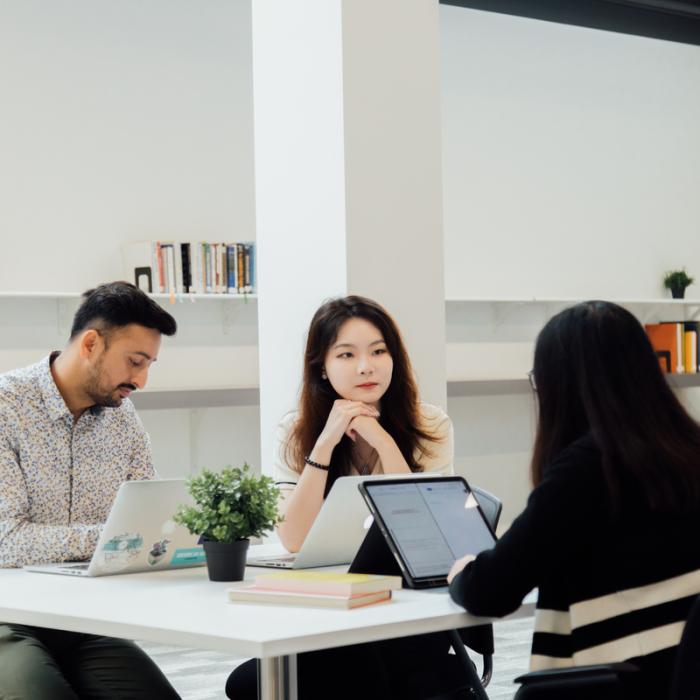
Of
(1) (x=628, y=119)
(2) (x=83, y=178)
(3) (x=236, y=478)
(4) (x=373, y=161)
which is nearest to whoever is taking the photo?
(3) (x=236, y=478)

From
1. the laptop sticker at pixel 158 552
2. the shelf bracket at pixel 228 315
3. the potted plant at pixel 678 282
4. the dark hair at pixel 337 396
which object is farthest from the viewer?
the potted plant at pixel 678 282

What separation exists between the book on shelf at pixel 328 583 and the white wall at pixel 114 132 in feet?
11.7

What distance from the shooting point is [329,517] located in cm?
221

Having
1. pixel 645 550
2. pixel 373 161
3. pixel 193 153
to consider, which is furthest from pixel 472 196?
pixel 645 550

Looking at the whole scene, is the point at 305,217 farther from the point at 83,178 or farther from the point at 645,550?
the point at 645,550

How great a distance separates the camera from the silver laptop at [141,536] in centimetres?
218

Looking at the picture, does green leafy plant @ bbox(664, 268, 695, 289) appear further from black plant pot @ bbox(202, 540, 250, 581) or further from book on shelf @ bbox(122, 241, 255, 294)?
black plant pot @ bbox(202, 540, 250, 581)

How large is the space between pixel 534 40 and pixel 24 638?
5.28 meters

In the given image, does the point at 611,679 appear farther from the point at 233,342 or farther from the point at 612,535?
the point at 233,342

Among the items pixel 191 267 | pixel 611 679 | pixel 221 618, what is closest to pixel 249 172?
pixel 191 267

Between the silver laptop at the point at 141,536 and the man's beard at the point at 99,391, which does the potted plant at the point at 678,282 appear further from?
the silver laptop at the point at 141,536

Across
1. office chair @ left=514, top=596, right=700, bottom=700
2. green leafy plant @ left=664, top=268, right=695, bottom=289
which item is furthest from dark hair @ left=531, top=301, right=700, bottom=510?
green leafy plant @ left=664, top=268, right=695, bottom=289

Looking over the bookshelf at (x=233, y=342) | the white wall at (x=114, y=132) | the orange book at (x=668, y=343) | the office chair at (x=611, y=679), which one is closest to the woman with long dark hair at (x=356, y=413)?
the office chair at (x=611, y=679)

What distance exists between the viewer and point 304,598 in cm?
188
